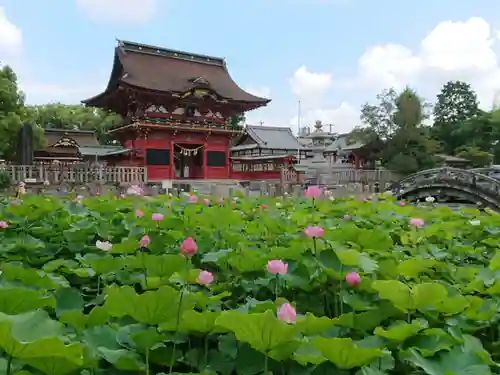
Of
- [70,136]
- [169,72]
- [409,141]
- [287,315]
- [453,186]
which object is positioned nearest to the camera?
[287,315]

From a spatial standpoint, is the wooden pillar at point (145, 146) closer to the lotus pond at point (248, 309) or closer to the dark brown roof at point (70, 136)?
the dark brown roof at point (70, 136)

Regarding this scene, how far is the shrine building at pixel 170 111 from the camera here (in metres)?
19.8

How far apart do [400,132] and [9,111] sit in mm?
19515

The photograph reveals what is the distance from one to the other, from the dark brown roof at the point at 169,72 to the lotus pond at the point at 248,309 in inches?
722

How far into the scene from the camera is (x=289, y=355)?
35.7 inches

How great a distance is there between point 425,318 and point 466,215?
250cm

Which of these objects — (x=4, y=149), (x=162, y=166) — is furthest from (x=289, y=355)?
(x=4, y=149)

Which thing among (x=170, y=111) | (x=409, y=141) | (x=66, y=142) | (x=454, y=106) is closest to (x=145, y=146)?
(x=170, y=111)

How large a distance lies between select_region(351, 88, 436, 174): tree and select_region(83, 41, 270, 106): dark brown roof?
25.4 ft

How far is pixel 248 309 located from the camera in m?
1.13

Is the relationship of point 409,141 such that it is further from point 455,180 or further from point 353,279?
point 353,279

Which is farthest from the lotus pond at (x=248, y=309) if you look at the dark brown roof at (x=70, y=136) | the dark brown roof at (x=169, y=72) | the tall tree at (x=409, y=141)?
the dark brown roof at (x=70, y=136)

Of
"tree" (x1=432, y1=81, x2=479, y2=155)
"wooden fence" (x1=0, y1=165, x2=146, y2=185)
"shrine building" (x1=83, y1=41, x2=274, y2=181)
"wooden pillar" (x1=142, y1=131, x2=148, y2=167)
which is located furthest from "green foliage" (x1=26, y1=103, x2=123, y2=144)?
"tree" (x1=432, y1=81, x2=479, y2=155)

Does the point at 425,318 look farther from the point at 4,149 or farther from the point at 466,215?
the point at 4,149
